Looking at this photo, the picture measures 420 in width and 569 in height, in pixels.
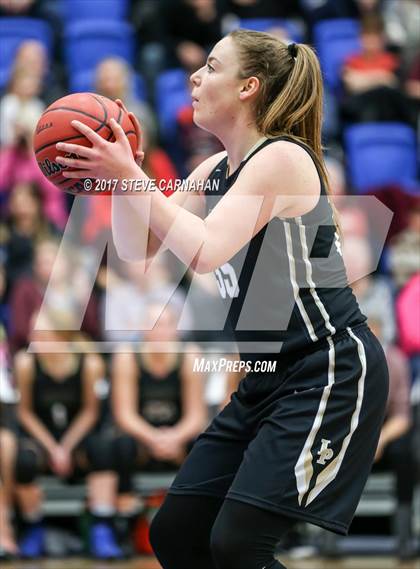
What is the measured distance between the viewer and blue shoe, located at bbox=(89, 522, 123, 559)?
21.2ft

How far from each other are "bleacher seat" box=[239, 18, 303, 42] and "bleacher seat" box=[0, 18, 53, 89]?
5.65 feet

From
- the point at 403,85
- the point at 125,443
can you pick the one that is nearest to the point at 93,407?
the point at 125,443

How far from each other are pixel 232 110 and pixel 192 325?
12.3 feet

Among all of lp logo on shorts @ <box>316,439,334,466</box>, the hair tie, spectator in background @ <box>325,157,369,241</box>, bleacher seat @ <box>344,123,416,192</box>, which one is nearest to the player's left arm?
the hair tie

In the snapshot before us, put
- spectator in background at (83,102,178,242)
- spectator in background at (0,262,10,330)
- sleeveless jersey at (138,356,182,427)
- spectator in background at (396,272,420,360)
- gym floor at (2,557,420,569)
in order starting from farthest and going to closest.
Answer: spectator in background at (83,102,178,242) → spectator in background at (0,262,10,330) → spectator in background at (396,272,420,360) → sleeveless jersey at (138,356,182,427) → gym floor at (2,557,420,569)

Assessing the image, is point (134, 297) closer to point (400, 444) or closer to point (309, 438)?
point (400, 444)

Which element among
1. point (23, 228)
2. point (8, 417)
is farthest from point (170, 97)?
point (8, 417)

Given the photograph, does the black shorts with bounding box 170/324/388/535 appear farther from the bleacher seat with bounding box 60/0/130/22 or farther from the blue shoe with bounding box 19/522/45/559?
the bleacher seat with bounding box 60/0/130/22

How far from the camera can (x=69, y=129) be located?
3.38 meters

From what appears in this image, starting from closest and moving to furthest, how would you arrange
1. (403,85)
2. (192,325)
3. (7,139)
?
1. (192,325)
2. (7,139)
3. (403,85)

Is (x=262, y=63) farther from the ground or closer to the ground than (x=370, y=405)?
farther from the ground

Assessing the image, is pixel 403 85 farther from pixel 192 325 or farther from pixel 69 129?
pixel 69 129

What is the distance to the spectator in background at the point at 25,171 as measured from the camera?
8008mm

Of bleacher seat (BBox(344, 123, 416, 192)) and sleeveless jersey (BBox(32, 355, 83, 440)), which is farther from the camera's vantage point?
bleacher seat (BBox(344, 123, 416, 192))
